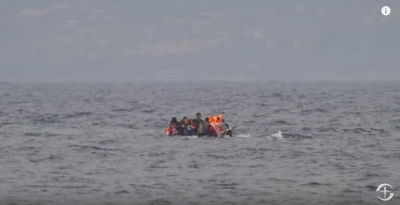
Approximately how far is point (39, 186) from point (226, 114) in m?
44.6

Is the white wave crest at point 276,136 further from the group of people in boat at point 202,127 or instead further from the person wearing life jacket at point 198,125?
the person wearing life jacket at point 198,125

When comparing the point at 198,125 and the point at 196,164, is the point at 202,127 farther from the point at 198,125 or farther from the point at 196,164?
the point at 196,164

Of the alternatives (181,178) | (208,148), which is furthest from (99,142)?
(181,178)

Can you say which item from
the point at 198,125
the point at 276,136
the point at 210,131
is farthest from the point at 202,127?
the point at 276,136

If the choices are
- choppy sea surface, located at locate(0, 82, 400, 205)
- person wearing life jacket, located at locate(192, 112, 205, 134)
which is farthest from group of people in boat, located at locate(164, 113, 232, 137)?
choppy sea surface, located at locate(0, 82, 400, 205)

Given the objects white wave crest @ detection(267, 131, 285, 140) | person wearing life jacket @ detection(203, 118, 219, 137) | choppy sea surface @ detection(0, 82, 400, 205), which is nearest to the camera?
choppy sea surface @ detection(0, 82, 400, 205)

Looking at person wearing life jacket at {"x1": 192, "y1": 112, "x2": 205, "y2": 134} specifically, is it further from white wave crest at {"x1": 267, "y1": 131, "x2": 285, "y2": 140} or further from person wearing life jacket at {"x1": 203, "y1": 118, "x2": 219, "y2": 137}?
white wave crest at {"x1": 267, "y1": 131, "x2": 285, "y2": 140}

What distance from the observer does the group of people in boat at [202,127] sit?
45031 mm

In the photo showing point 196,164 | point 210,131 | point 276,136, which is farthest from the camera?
point 276,136

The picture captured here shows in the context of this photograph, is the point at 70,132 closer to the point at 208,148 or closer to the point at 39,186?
the point at 208,148

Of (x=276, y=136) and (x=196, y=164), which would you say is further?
(x=276, y=136)

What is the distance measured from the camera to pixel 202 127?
45.2 m

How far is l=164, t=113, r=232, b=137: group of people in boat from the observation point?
148 feet

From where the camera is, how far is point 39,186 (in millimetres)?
28250
